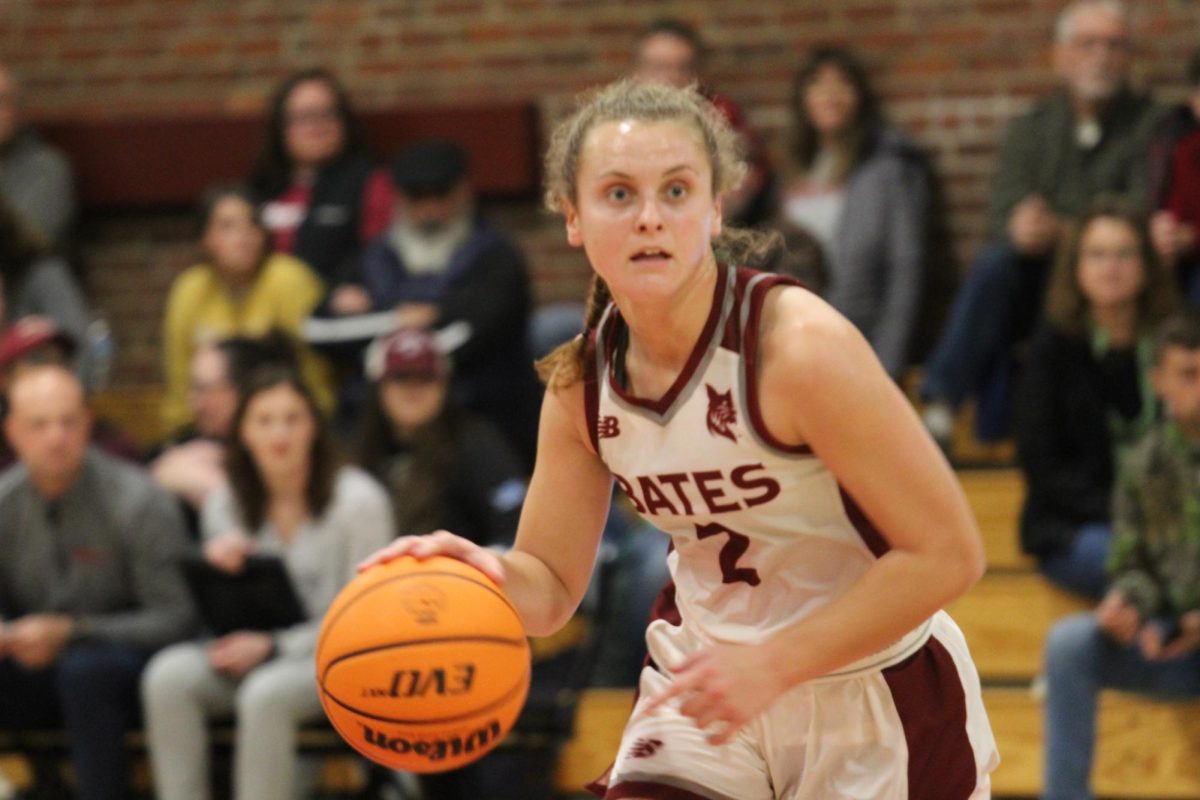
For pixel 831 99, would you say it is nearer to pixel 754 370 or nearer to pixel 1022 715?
pixel 1022 715

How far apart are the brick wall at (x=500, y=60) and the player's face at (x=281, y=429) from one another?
84.0 inches

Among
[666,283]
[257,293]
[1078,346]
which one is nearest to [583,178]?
[666,283]

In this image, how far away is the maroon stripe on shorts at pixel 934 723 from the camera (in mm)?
2611

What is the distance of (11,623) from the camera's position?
548 cm

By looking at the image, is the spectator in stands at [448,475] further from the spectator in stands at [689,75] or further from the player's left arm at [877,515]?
the player's left arm at [877,515]

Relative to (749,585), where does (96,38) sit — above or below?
above

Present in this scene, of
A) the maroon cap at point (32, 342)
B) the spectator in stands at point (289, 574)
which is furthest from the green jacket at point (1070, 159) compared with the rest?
the maroon cap at point (32, 342)

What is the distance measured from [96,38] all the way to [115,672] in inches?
137

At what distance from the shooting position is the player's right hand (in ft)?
8.77

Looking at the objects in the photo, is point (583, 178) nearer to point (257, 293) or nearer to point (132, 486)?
point (132, 486)

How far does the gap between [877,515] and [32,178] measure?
5.54 meters

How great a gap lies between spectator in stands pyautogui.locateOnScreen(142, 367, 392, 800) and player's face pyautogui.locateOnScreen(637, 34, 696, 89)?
6.01ft

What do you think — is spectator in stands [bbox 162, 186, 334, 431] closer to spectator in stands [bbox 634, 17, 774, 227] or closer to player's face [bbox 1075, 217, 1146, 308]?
spectator in stands [bbox 634, 17, 774, 227]

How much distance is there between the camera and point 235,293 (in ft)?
21.5
